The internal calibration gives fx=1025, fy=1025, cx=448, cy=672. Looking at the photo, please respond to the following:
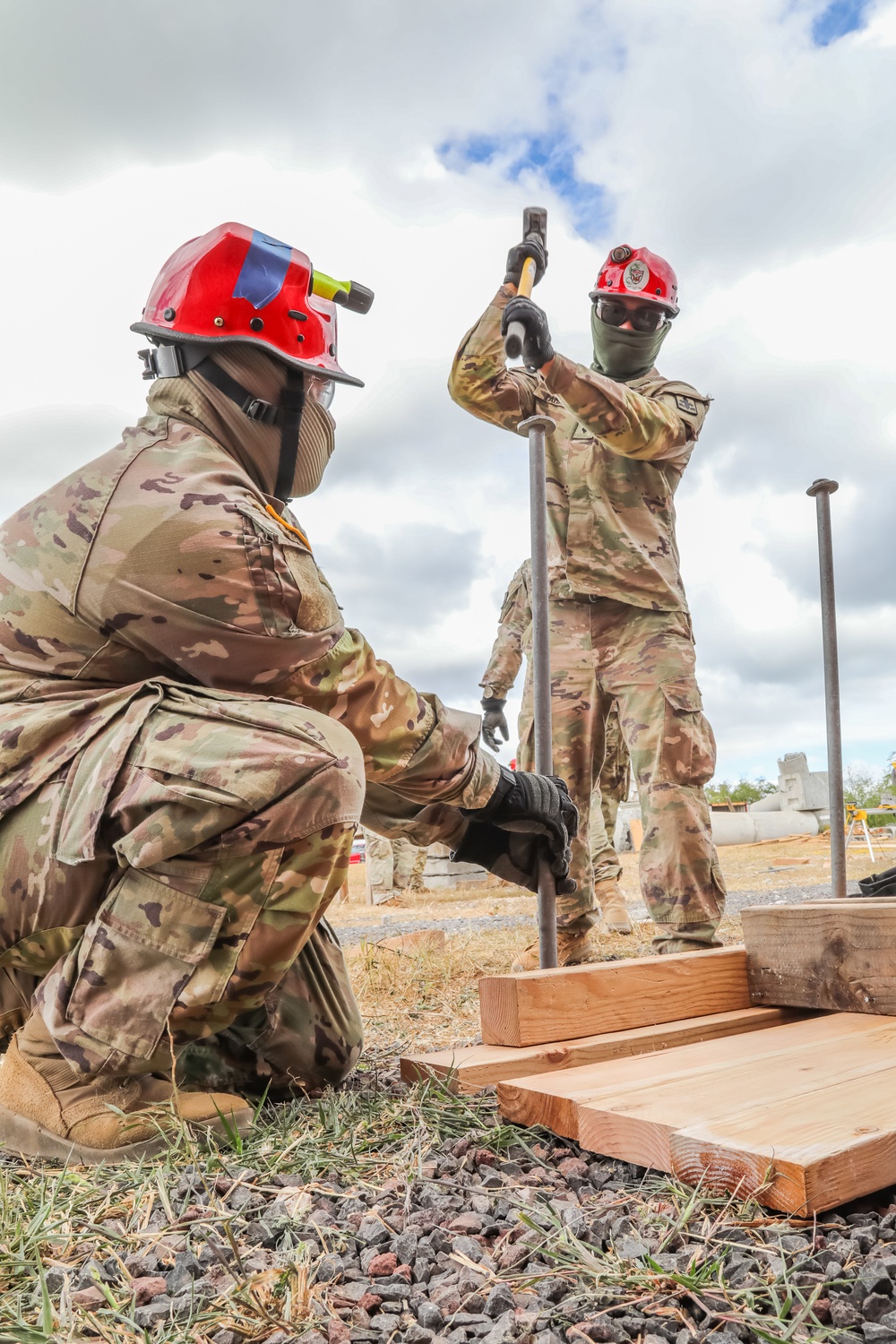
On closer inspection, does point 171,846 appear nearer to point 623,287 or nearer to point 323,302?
point 323,302

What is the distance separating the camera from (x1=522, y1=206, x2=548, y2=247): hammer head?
12.3 feet

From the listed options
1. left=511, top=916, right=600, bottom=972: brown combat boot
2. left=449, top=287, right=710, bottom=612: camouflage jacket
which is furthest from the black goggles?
left=511, top=916, right=600, bottom=972: brown combat boot

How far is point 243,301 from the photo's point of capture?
233 centimetres

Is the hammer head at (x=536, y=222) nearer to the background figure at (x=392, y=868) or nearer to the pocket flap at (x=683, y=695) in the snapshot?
the pocket flap at (x=683, y=695)

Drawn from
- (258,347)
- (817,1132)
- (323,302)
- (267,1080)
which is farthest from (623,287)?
(817,1132)

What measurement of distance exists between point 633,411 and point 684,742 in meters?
1.27

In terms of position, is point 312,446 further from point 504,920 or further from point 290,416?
point 504,920

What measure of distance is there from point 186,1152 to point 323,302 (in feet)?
6.22

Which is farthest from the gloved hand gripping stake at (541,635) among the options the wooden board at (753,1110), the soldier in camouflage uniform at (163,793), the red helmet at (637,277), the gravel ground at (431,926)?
the gravel ground at (431,926)

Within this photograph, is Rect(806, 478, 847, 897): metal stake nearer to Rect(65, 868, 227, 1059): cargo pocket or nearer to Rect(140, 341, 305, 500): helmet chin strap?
Rect(140, 341, 305, 500): helmet chin strap

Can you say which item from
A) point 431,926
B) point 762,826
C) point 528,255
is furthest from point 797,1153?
point 762,826

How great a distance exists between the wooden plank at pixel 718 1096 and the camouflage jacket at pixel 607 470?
101 inches

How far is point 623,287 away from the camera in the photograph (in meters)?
4.29

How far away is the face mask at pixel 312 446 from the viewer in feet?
7.94
